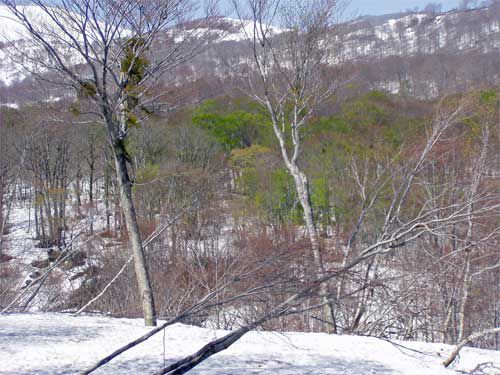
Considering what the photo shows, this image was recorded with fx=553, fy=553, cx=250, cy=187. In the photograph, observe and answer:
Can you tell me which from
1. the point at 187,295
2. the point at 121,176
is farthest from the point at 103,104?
the point at 187,295

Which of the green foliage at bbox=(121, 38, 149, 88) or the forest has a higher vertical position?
the green foliage at bbox=(121, 38, 149, 88)

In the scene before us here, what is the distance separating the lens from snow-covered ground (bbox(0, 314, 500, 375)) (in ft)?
17.8

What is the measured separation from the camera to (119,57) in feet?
25.8

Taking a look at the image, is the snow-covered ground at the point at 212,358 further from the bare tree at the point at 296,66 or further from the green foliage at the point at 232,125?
the green foliage at the point at 232,125

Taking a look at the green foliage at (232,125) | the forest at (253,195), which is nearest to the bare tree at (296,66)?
the forest at (253,195)

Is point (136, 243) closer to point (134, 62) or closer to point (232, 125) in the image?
point (134, 62)

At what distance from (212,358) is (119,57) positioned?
4.45 m

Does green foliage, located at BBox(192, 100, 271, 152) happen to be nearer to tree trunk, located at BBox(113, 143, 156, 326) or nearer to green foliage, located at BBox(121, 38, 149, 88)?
green foliage, located at BBox(121, 38, 149, 88)

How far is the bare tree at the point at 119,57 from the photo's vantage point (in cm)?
714

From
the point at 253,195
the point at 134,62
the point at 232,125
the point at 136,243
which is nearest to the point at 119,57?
the point at 134,62

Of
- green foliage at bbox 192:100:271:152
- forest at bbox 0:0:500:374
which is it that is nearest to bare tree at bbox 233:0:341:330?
forest at bbox 0:0:500:374

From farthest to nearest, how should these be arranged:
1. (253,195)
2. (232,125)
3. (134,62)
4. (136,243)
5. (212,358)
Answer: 1. (232,125)
2. (253,195)
3. (134,62)
4. (136,243)
5. (212,358)

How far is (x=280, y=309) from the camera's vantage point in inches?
158

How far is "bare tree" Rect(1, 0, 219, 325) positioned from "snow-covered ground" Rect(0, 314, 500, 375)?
44.3 inches
